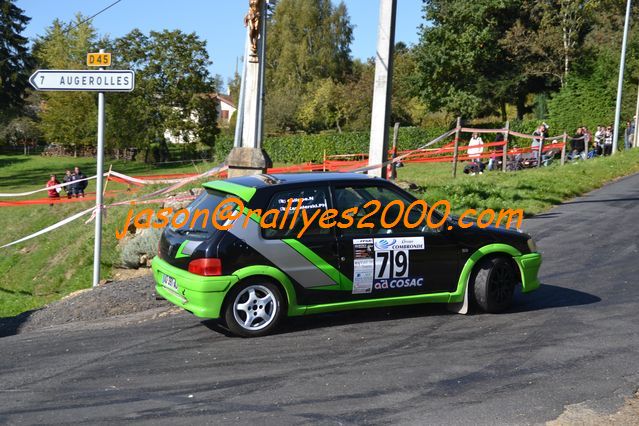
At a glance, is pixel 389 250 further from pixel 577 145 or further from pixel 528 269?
pixel 577 145

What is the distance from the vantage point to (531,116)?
177 ft

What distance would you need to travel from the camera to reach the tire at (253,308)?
7.12 meters

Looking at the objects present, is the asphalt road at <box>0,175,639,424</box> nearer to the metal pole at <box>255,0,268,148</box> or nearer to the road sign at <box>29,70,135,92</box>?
the road sign at <box>29,70,135,92</box>

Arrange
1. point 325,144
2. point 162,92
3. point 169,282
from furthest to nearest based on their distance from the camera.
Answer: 1. point 162,92
2. point 325,144
3. point 169,282

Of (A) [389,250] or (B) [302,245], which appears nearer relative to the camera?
(B) [302,245]

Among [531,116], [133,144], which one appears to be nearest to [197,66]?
[133,144]

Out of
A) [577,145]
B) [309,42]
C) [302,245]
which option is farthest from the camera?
[309,42]

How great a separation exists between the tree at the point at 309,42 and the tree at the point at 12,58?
25131 millimetres

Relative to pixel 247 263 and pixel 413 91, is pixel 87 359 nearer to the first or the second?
pixel 247 263

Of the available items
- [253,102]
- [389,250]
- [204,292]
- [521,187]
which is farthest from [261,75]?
[204,292]

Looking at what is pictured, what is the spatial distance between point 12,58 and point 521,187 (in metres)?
66.0

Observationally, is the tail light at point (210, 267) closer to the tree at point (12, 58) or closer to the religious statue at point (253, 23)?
the religious statue at point (253, 23)

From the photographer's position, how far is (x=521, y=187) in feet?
58.2

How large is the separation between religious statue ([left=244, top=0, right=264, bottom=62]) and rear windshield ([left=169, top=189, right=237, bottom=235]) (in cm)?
636
